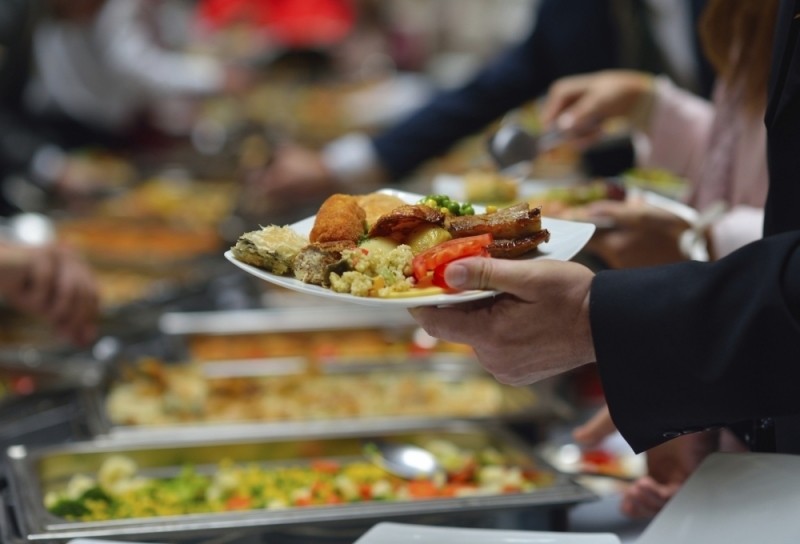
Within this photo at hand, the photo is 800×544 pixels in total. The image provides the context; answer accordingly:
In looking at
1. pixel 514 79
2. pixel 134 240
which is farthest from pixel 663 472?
pixel 134 240

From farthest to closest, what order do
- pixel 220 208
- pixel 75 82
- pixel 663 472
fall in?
1. pixel 75 82
2. pixel 220 208
3. pixel 663 472

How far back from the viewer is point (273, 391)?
2.35m

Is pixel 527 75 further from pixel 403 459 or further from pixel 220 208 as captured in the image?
pixel 403 459

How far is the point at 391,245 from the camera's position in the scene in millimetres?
1193

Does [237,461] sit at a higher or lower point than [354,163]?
lower

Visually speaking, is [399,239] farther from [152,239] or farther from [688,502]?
[152,239]

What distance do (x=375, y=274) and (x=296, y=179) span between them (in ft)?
8.91

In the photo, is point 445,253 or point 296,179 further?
point 296,179

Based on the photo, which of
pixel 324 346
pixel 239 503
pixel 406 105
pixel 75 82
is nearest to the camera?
pixel 239 503

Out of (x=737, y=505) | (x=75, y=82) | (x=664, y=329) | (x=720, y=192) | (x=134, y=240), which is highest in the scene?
(x=75, y=82)

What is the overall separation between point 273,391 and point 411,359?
445 mm

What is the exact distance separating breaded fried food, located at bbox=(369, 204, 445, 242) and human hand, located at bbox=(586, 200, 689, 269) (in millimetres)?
538

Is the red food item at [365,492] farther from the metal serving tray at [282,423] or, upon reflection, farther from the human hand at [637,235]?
the human hand at [637,235]

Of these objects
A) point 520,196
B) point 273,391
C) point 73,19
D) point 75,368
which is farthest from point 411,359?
point 73,19
